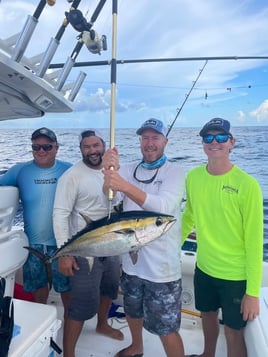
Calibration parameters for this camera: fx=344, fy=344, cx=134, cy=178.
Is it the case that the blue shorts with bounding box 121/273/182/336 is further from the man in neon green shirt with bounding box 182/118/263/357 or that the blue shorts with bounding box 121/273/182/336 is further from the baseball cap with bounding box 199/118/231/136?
the baseball cap with bounding box 199/118/231/136

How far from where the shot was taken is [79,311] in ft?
7.80

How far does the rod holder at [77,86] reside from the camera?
2.85m

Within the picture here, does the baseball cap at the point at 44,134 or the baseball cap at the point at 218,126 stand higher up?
the baseball cap at the point at 218,126

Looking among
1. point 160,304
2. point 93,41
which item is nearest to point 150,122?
point 93,41

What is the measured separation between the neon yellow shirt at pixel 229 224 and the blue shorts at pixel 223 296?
0.16 feet

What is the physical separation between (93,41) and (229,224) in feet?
5.01

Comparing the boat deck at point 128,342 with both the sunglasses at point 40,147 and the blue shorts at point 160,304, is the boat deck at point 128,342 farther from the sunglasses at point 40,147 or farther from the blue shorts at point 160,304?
the sunglasses at point 40,147

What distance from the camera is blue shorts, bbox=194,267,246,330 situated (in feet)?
6.64

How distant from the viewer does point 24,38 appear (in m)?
1.92

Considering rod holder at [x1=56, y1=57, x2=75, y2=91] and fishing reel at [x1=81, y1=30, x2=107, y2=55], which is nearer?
fishing reel at [x1=81, y1=30, x2=107, y2=55]

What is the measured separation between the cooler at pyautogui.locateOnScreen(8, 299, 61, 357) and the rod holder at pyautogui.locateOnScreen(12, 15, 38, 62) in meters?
1.39

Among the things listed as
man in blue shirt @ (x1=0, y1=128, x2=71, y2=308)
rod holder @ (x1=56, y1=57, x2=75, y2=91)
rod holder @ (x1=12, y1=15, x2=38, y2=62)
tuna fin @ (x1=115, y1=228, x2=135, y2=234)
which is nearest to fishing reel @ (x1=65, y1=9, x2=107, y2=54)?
rod holder @ (x1=56, y1=57, x2=75, y2=91)

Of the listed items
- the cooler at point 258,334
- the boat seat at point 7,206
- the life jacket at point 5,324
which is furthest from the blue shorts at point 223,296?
the boat seat at point 7,206

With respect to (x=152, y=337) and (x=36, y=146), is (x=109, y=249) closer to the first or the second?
(x=36, y=146)
